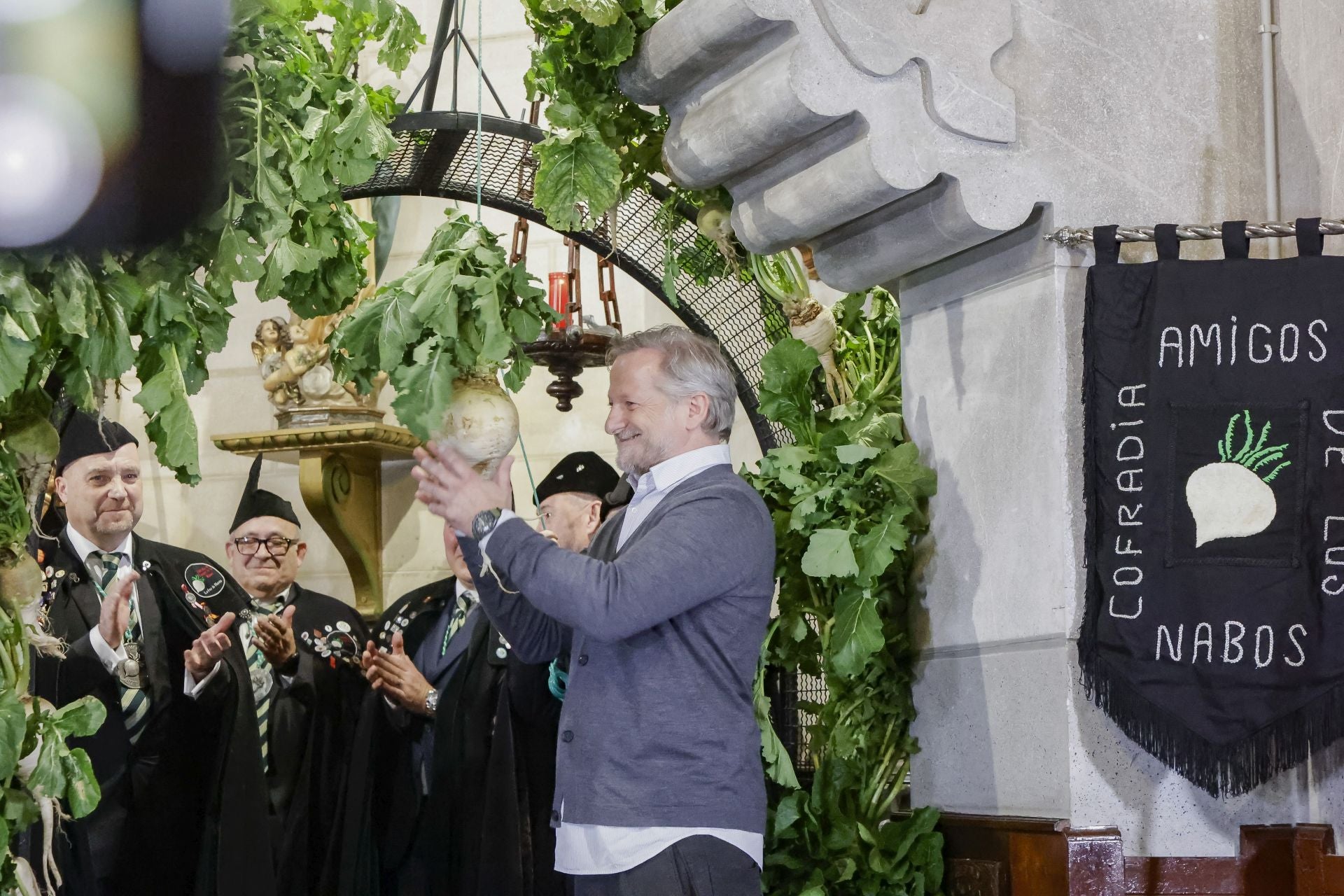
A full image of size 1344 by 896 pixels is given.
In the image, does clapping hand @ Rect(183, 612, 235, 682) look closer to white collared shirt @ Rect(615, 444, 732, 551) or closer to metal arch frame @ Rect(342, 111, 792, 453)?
metal arch frame @ Rect(342, 111, 792, 453)

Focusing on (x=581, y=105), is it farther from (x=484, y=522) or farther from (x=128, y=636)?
(x=128, y=636)

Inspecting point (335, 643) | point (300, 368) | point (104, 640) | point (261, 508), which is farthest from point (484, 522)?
point (300, 368)

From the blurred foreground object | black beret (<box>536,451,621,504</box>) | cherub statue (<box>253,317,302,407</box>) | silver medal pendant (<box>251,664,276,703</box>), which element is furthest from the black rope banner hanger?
cherub statue (<box>253,317,302,407</box>)

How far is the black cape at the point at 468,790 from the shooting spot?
4.32m

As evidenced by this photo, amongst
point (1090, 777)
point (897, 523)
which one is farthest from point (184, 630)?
point (1090, 777)

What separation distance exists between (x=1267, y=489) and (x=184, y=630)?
127 inches

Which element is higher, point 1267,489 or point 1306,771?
point 1267,489

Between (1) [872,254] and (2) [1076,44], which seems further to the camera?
(1) [872,254]

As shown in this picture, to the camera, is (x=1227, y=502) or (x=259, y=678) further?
(x=259, y=678)

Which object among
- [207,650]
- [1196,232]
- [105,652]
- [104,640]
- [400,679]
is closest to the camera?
[1196,232]

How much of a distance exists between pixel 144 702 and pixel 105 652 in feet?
0.77

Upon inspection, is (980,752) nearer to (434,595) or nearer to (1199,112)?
(1199,112)

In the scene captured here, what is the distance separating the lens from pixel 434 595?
4.91m

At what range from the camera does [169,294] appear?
2395 mm
